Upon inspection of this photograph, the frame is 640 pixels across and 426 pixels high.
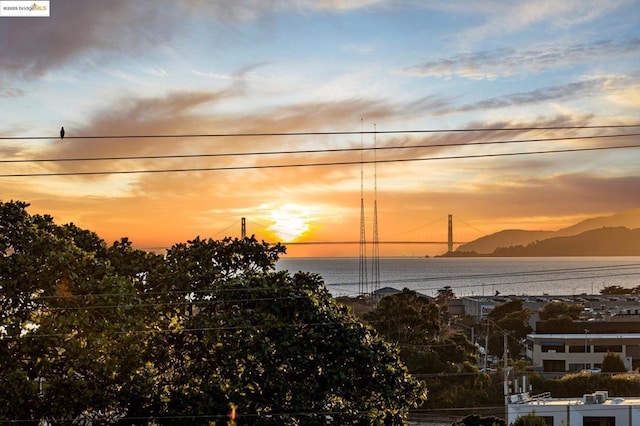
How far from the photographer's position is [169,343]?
948cm

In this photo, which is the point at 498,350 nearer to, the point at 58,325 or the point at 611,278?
the point at 58,325

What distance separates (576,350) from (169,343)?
2650cm

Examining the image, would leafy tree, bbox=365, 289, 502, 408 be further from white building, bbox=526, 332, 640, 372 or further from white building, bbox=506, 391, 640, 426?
white building, bbox=506, 391, 640, 426

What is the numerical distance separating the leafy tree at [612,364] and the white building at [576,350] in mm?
1757

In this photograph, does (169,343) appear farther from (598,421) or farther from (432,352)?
(432,352)

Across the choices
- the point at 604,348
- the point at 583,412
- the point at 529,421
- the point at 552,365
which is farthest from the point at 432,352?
the point at 529,421

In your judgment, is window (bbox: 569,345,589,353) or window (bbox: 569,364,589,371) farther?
window (bbox: 569,345,589,353)

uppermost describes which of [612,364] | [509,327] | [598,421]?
[509,327]

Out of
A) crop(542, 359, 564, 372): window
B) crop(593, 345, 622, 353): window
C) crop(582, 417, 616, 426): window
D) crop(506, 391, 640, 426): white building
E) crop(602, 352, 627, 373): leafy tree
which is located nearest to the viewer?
crop(506, 391, 640, 426): white building

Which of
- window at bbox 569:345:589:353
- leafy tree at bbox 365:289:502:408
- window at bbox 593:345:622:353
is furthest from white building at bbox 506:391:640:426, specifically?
window at bbox 593:345:622:353

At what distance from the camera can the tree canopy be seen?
8555 millimetres

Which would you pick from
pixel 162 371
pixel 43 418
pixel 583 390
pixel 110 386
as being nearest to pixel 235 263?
pixel 162 371

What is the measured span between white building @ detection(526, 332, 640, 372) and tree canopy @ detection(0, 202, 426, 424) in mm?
23510

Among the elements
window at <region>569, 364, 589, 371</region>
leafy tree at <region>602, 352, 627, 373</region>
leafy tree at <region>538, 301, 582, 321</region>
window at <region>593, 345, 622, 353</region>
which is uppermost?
leafy tree at <region>538, 301, 582, 321</region>
